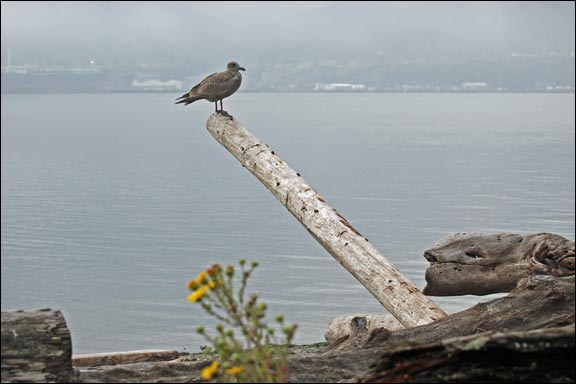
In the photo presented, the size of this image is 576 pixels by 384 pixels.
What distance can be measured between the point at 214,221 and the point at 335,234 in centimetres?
4542

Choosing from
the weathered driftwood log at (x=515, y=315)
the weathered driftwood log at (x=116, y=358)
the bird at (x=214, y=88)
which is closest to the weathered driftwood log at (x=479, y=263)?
the weathered driftwood log at (x=515, y=315)

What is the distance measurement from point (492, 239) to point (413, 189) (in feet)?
205

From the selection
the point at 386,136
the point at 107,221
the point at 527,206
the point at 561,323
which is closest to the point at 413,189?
the point at 527,206

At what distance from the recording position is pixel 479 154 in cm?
11244

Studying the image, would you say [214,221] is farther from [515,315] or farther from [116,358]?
[515,315]

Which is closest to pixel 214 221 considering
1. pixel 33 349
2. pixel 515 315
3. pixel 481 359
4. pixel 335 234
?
pixel 335 234

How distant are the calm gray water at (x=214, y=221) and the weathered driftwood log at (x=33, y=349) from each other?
1881 centimetres

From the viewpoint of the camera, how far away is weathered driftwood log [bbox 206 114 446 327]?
36.4ft

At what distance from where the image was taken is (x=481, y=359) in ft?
19.0

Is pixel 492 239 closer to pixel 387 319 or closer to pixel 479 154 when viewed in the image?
pixel 387 319

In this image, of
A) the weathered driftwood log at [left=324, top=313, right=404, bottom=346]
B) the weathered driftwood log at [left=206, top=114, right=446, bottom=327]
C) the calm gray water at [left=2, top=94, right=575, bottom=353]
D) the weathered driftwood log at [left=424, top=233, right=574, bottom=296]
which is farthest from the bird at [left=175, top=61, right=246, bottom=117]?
the calm gray water at [left=2, top=94, right=575, bottom=353]

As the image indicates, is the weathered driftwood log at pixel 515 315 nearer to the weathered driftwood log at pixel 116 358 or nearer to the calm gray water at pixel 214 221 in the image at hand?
the weathered driftwood log at pixel 116 358

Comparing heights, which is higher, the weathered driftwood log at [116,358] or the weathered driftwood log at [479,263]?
the weathered driftwood log at [479,263]

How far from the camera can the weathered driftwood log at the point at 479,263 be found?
1048 cm
